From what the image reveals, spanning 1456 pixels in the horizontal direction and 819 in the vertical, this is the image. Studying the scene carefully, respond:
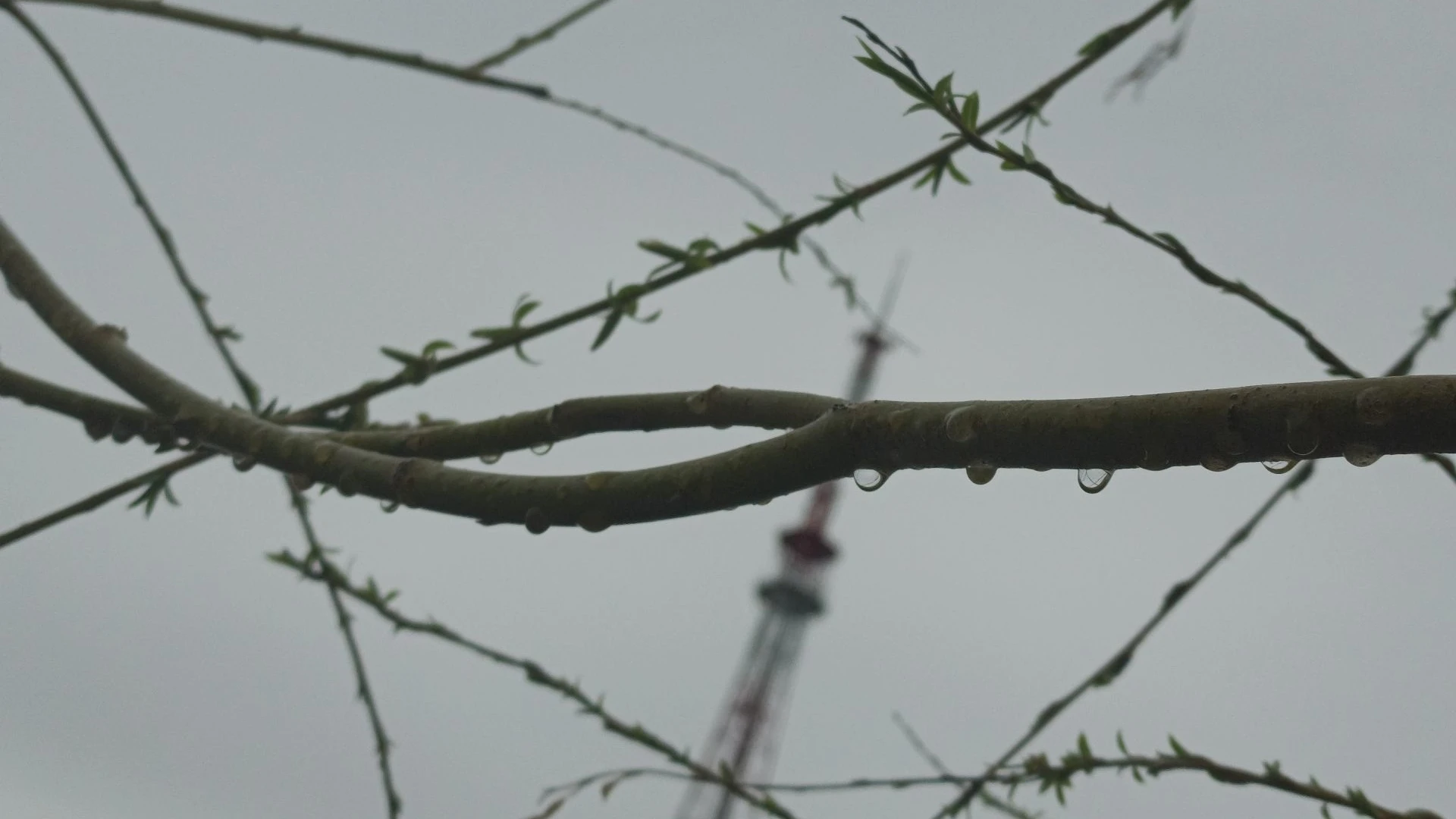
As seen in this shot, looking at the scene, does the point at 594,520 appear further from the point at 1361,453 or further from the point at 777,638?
the point at 777,638

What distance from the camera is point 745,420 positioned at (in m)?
0.71

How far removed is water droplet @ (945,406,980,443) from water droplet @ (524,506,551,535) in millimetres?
250

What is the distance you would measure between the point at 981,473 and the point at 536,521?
26 centimetres

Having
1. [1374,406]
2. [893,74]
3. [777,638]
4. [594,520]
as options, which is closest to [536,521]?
[594,520]

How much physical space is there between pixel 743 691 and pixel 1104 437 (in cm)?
2386

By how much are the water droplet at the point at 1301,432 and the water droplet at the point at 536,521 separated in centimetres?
38

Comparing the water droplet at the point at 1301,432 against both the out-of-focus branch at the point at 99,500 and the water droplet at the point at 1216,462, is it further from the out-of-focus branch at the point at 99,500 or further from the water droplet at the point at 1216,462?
the out-of-focus branch at the point at 99,500

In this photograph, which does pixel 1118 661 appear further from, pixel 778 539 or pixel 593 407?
pixel 778 539

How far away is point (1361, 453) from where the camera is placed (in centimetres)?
48

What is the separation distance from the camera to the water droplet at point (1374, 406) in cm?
45

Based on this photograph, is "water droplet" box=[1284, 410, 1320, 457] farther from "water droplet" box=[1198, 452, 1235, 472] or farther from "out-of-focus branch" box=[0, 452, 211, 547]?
"out-of-focus branch" box=[0, 452, 211, 547]

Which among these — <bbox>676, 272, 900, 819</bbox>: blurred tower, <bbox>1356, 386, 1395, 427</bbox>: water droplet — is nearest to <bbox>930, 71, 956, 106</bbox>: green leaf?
<bbox>1356, 386, 1395, 427</bbox>: water droplet

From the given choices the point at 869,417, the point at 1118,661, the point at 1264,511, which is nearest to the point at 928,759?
the point at 1118,661

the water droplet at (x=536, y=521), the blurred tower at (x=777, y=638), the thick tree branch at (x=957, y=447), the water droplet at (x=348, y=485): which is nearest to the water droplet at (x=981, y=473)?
the thick tree branch at (x=957, y=447)
